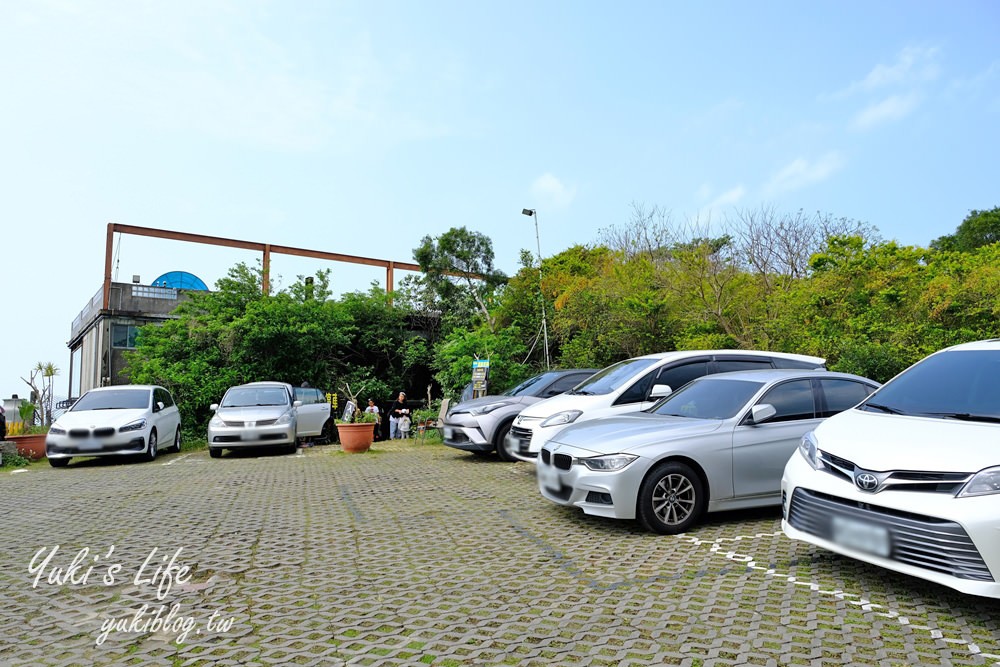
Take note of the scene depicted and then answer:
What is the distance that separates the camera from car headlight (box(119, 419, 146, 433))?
511 inches

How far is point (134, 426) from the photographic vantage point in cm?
1316

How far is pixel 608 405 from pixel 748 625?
505cm

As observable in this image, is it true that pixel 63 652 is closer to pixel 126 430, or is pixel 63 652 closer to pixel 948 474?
pixel 948 474

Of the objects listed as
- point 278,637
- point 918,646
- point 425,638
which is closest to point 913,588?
point 918,646

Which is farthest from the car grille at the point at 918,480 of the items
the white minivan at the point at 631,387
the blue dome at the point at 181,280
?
the blue dome at the point at 181,280

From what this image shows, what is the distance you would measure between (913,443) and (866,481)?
1.16ft

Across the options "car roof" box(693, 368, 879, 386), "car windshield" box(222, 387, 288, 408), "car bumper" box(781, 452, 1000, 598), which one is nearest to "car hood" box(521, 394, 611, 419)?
"car roof" box(693, 368, 879, 386)

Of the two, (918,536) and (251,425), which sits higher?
(251,425)

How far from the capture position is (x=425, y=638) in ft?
12.2

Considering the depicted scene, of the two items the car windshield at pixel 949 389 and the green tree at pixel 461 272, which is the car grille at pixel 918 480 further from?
the green tree at pixel 461 272

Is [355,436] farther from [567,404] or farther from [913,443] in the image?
[913,443]

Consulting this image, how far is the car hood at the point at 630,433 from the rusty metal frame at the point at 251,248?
18.9 metres

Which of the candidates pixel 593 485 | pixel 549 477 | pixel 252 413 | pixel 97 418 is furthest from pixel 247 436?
pixel 593 485

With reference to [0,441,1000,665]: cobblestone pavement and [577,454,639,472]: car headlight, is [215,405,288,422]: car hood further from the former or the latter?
[577,454,639,472]: car headlight
